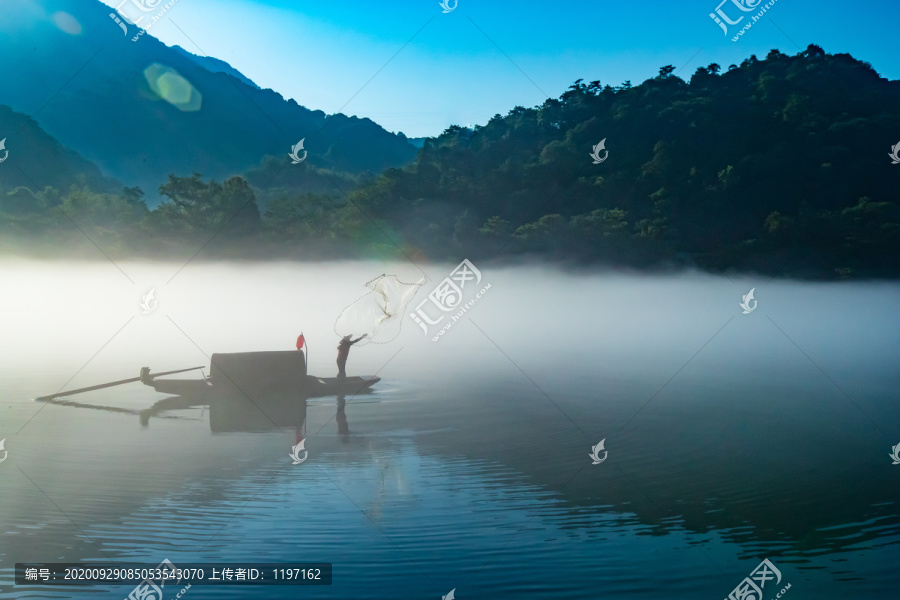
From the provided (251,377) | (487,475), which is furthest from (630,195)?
(487,475)

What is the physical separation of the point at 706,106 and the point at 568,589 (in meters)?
61.6

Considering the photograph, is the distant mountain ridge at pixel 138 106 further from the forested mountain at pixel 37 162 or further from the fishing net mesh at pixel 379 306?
the fishing net mesh at pixel 379 306

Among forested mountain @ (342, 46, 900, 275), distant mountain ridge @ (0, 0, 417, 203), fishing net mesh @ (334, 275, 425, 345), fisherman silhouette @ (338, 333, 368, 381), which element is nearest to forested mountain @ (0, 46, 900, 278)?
forested mountain @ (342, 46, 900, 275)

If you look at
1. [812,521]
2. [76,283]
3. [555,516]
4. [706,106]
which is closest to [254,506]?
[555,516]

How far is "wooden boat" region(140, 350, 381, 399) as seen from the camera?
14055 mm

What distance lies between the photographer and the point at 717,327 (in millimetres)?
33000

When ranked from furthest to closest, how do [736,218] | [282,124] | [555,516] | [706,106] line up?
[282,124]
[706,106]
[736,218]
[555,516]

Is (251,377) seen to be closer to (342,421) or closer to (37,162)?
(342,421)

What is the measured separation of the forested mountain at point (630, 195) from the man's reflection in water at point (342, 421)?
127ft

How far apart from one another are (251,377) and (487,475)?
6.09m

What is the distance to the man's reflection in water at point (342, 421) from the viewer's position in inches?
464

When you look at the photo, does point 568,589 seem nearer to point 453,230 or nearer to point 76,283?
point 453,230

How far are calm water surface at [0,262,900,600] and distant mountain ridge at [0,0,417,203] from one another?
314ft

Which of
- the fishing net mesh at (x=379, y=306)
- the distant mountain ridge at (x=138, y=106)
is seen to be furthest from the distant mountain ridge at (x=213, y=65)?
the fishing net mesh at (x=379, y=306)
